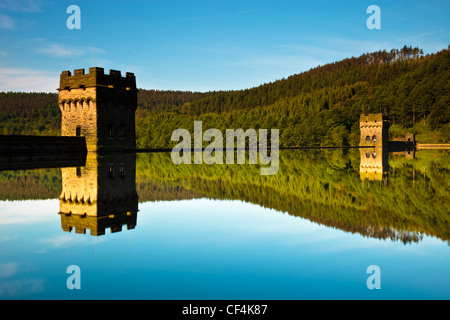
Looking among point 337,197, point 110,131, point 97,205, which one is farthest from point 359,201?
point 110,131

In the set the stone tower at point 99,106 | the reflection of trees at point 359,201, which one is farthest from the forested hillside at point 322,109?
the reflection of trees at point 359,201

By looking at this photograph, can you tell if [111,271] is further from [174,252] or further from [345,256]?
[345,256]

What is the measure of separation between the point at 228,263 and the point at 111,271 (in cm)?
139

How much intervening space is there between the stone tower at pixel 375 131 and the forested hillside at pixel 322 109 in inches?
258

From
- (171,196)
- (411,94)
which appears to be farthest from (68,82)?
(411,94)

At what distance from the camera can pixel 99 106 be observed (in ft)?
121

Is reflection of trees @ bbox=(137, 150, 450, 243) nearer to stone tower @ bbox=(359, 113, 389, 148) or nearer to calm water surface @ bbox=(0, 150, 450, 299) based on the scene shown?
calm water surface @ bbox=(0, 150, 450, 299)

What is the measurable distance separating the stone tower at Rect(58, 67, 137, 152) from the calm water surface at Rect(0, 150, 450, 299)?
87.6 feet

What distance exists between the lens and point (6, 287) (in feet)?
13.4

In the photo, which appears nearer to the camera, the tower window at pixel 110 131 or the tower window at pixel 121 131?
the tower window at pixel 110 131

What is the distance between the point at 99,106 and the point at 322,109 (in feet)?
356

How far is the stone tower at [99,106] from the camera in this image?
1447 inches

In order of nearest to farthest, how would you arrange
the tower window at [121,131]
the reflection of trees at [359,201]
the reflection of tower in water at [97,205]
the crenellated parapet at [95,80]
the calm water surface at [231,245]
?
the calm water surface at [231,245] < the reflection of trees at [359,201] < the reflection of tower in water at [97,205] < the crenellated parapet at [95,80] < the tower window at [121,131]

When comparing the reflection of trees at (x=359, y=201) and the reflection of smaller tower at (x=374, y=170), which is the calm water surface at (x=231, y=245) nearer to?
the reflection of trees at (x=359, y=201)
